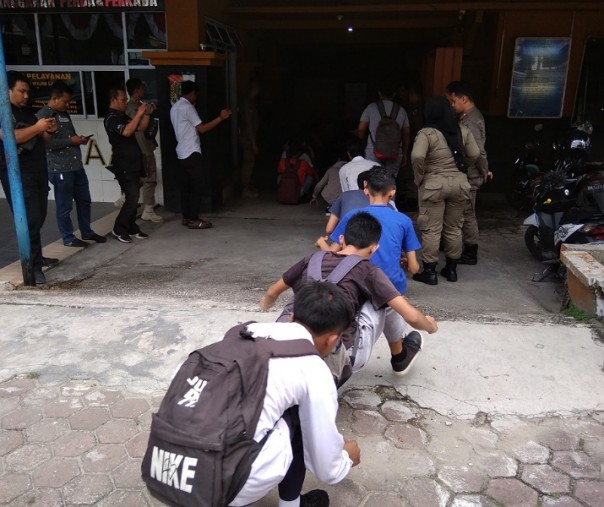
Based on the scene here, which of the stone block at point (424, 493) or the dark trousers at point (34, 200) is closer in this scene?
the stone block at point (424, 493)

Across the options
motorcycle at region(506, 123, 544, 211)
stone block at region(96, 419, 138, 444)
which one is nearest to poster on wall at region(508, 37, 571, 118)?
motorcycle at region(506, 123, 544, 211)

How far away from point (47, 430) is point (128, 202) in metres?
3.49

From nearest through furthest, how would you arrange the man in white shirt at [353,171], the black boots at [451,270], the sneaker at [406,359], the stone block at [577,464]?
1. the stone block at [577,464]
2. the sneaker at [406,359]
3. the man in white shirt at [353,171]
4. the black boots at [451,270]

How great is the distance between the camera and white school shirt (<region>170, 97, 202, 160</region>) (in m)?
6.55

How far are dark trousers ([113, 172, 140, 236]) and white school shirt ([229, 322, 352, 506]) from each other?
14.7 feet

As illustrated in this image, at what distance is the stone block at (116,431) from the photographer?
114 inches

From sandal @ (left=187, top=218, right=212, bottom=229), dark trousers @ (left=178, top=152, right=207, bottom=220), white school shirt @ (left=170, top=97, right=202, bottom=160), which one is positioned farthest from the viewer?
sandal @ (left=187, top=218, right=212, bottom=229)

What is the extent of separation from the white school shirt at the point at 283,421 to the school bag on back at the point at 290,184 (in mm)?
6251

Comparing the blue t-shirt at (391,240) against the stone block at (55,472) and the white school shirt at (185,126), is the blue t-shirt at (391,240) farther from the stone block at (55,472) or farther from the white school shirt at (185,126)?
the white school shirt at (185,126)

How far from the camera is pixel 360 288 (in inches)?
109

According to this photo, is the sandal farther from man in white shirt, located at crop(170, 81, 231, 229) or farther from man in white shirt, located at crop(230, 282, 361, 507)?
man in white shirt, located at crop(230, 282, 361, 507)

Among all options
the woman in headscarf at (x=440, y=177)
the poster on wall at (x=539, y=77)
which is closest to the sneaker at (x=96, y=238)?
the woman in headscarf at (x=440, y=177)

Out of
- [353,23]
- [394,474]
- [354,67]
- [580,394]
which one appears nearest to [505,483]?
[394,474]

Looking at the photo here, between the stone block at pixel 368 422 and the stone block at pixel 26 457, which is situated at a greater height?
the stone block at pixel 368 422
